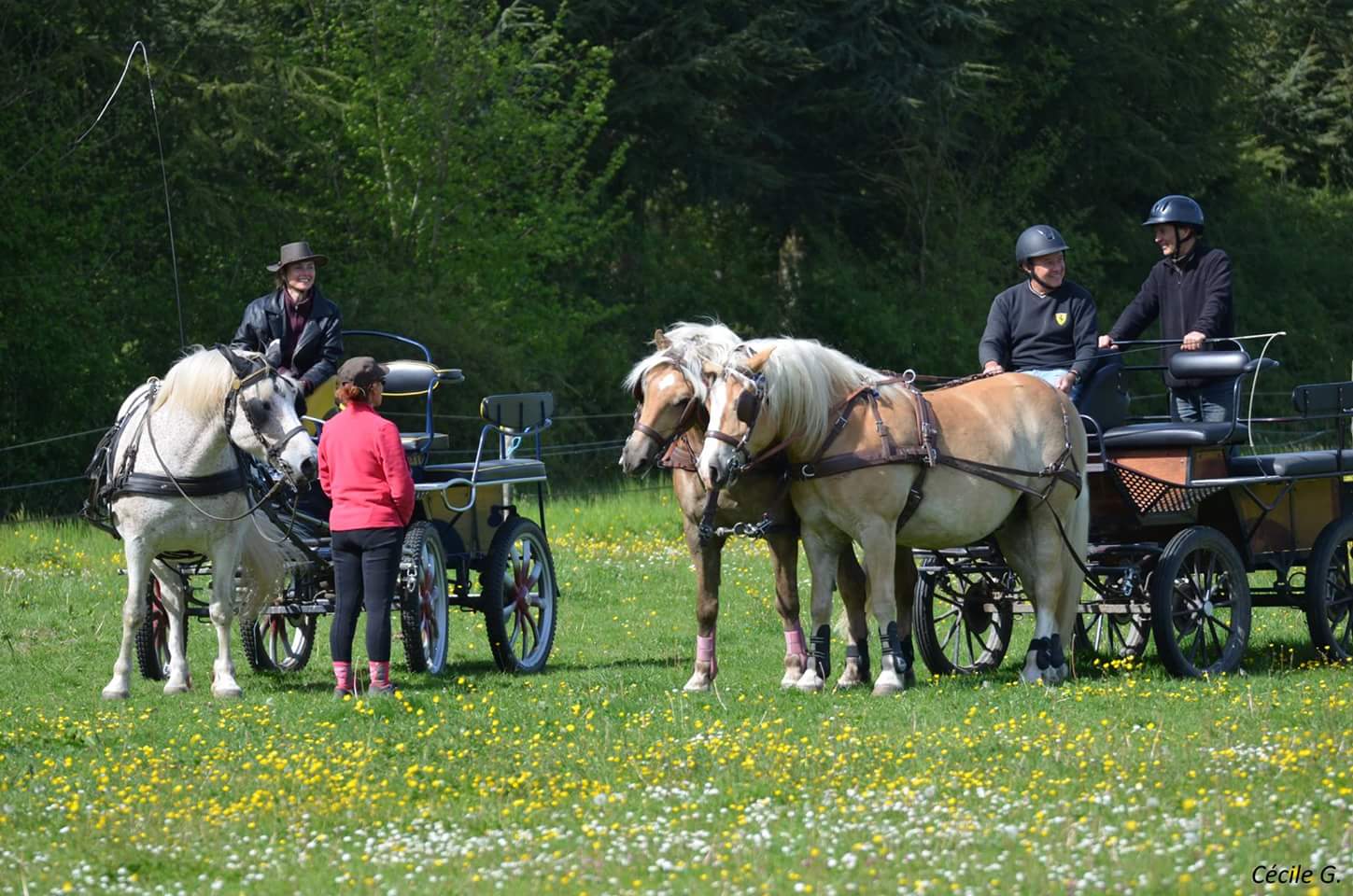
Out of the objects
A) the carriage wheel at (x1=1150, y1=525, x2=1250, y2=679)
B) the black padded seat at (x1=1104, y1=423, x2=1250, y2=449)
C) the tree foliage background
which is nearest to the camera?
the carriage wheel at (x1=1150, y1=525, x2=1250, y2=679)

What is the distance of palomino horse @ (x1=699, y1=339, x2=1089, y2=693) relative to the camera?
29.3 feet

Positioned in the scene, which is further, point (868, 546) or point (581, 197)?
point (581, 197)

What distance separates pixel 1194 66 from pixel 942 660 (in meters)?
29.7

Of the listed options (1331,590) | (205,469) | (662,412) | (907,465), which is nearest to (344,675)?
(205,469)

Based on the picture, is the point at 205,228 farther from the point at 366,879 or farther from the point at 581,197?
the point at 366,879

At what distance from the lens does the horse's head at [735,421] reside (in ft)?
28.3

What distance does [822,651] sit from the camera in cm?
927

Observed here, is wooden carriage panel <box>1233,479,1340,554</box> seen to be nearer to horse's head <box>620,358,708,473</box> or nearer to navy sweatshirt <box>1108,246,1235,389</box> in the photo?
navy sweatshirt <box>1108,246,1235,389</box>

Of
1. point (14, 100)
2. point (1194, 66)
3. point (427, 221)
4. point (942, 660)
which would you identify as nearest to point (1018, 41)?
point (1194, 66)

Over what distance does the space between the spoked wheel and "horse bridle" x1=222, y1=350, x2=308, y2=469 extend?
64.5 inches

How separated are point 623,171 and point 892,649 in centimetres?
2280

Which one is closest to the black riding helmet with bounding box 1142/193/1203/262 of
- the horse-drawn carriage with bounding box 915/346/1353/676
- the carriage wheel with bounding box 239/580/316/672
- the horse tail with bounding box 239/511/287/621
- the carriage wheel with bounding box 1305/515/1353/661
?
the horse-drawn carriage with bounding box 915/346/1353/676

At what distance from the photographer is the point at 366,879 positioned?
5.84 meters

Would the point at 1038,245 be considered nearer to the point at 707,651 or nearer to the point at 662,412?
the point at 662,412
